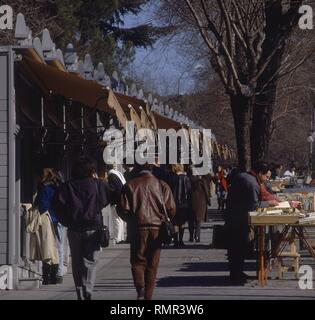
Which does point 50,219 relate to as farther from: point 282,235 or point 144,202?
point 282,235

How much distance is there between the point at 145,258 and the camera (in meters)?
13.4

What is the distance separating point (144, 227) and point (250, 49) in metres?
11.1

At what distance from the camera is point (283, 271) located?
17.4 meters

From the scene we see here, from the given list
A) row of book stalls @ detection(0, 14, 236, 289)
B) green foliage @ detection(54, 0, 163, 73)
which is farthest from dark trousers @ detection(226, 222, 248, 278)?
green foliage @ detection(54, 0, 163, 73)

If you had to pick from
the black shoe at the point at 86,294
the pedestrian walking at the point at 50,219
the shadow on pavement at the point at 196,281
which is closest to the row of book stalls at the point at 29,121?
the pedestrian walking at the point at 50,219

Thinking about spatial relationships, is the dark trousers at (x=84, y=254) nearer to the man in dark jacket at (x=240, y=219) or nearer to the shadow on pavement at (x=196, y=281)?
the shadow on pavement at (x=196, y=281)

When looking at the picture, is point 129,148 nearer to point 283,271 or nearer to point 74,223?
point 283,271

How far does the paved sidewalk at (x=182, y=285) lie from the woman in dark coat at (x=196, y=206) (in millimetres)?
3330

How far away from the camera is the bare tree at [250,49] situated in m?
23.2

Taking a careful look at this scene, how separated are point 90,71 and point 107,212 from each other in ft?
12.9

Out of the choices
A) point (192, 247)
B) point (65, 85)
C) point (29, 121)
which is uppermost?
point (65, 85)

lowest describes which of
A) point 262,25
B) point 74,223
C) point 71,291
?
point 71,291

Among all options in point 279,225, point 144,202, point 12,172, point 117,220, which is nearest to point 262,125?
point 117,220
